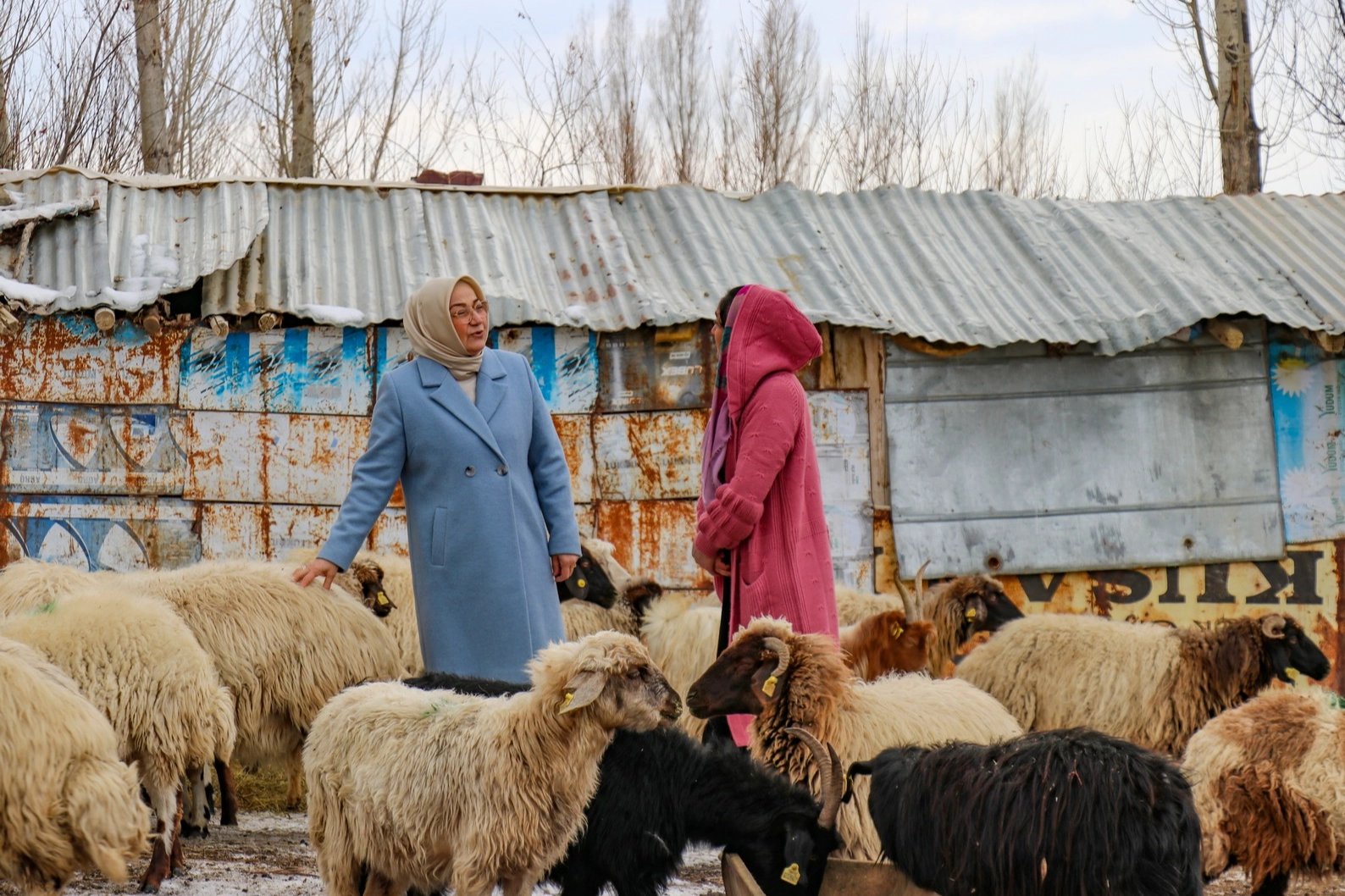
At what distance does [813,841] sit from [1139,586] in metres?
5.46

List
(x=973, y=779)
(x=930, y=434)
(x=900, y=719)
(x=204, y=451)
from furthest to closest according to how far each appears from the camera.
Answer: (x=930, y=434), (x=204, y=451), (x=900, y=719), (x=973, y=779)

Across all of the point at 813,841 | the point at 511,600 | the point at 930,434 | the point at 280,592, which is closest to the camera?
the point at 813,841

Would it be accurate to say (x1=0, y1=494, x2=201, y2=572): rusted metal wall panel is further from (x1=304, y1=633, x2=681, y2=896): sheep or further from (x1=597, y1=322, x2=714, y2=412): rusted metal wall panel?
(x1=304, y1=633, x2=681, y2=896): sheep

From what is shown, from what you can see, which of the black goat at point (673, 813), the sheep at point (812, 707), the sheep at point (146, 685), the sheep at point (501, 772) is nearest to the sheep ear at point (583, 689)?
the sheep at point (501, 772)

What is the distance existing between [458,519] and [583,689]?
40.8 inches

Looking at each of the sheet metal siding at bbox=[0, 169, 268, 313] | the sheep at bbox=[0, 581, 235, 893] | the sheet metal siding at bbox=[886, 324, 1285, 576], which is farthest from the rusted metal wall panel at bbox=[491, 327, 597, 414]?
the sheep at bbox=[0, 581, 235, 893]

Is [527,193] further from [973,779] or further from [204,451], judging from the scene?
[973,779]

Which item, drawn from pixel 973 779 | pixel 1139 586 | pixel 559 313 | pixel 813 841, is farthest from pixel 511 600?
pixel 1139 586

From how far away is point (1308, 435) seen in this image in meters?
8.81

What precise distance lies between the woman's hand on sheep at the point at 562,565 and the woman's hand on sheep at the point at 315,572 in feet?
2.38

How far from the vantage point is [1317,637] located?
8.79 metres

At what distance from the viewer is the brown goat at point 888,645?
6.32 m

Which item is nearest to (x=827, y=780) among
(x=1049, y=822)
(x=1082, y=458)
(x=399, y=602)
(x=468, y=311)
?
(x=1049, y=822)

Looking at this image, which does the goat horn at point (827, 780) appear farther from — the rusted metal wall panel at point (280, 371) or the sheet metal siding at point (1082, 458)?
the rusted metal wall panel at point (280, 371)
